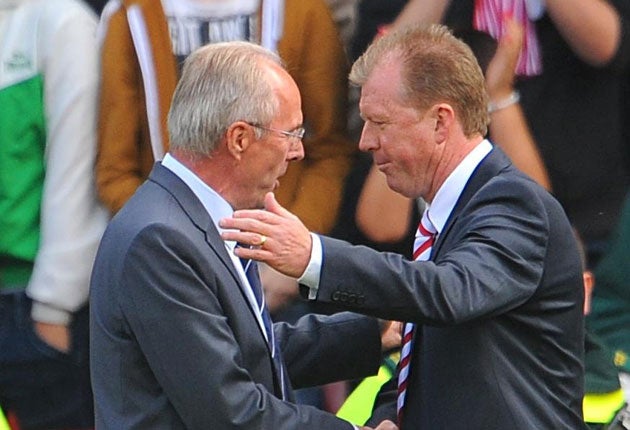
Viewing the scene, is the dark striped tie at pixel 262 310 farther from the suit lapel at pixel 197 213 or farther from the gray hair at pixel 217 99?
the gray hair at pixel 217 99

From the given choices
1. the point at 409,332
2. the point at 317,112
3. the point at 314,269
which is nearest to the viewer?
the point at 314,269

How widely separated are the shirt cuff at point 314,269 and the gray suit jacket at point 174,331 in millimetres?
208

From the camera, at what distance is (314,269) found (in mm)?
3301

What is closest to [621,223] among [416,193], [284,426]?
[416,193]

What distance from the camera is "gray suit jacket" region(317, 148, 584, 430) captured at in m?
3.31

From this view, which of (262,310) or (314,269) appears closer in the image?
(314,269)

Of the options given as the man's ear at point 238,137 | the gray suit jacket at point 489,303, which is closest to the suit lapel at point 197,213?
the man's ear at point 238,137

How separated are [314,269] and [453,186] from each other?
498 mm

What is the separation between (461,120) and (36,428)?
2.24m

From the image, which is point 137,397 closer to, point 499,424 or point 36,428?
point 499,424

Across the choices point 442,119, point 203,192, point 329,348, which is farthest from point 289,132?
point 329,348

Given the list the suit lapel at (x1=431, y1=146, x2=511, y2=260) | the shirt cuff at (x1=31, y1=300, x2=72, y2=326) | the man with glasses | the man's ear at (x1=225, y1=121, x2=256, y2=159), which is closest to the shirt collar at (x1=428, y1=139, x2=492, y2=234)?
the suit lapel at (x1=431, y1=146, x2=511, y2=260)

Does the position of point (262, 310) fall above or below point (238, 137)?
below

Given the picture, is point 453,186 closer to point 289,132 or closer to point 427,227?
point 427,227
